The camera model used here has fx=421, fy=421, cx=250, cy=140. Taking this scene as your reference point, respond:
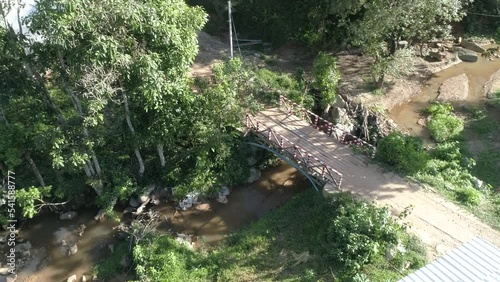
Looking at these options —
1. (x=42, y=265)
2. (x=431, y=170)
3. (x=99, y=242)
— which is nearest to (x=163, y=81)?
(x=99, y=242)

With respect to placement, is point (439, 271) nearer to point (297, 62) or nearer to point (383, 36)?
point (383, 36)

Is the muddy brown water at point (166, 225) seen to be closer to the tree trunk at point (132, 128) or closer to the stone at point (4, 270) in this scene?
the stone at point (4, 270)

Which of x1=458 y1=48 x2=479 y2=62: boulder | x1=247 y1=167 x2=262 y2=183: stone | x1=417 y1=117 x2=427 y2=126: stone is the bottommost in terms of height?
x1=247 y1=167 x2=262 y2=183: stone

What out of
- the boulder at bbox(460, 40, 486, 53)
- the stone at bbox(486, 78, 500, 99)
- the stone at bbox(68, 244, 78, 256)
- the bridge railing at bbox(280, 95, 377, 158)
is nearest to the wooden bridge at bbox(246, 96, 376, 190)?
the bridge railing at bbox(280, 95, 377, 158)

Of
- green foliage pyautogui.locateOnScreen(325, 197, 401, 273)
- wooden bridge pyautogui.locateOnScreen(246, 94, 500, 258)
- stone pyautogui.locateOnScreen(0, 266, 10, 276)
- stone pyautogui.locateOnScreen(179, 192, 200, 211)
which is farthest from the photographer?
stone pyautogui.locateOnScreen(179, 192, 200, 211)

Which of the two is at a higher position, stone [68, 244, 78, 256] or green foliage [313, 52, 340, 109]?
green foliage [313, 52, 340, 109]

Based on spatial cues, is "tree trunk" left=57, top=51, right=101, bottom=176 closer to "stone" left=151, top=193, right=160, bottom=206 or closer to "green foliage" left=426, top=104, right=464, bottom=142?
"stone" left=151, top=193, right=160, bottom=206
